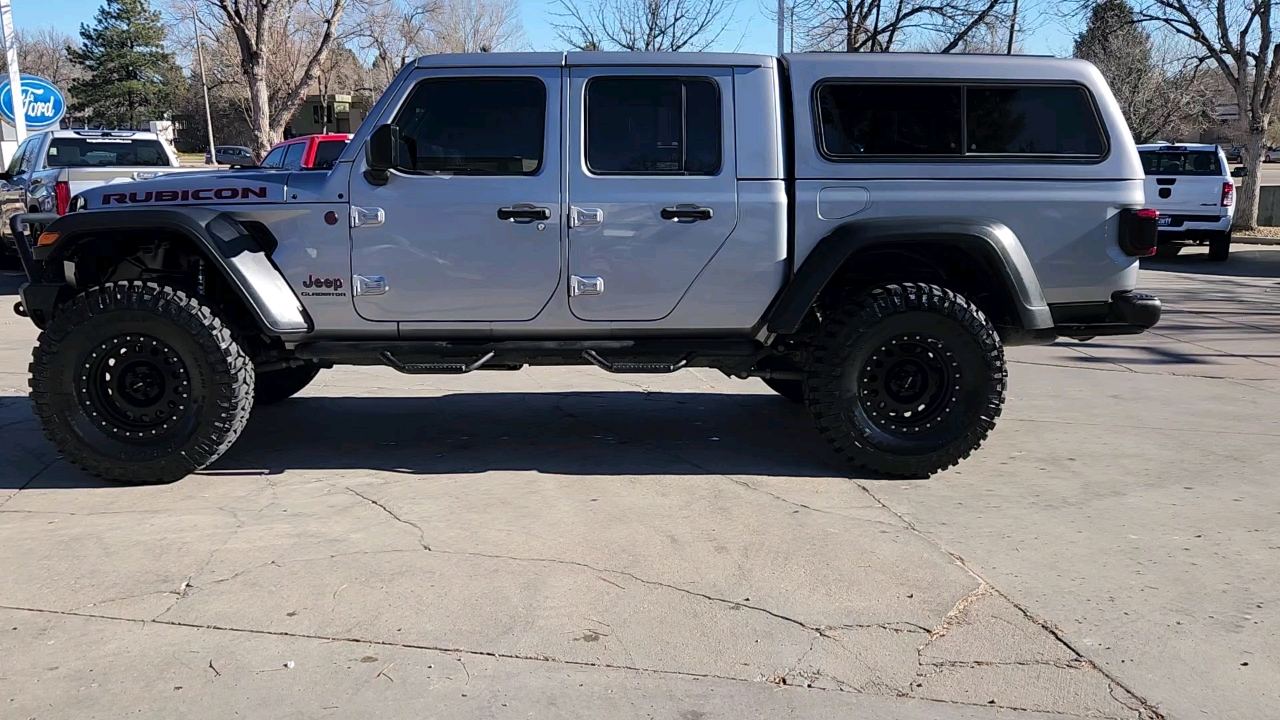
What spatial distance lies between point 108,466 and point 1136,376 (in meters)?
6.98

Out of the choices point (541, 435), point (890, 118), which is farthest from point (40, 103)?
point (890, 118)

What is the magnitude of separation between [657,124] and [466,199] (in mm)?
985

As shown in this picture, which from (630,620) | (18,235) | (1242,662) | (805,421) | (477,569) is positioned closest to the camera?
(1242,662)

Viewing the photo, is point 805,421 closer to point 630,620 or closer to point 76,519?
point 630,620

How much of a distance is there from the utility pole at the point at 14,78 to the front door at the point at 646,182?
16487 mm

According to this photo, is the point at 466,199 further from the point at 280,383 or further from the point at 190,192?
the point at 280,383

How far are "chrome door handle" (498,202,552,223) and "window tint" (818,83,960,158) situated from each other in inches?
Result: 56.2

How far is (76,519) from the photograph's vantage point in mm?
4762

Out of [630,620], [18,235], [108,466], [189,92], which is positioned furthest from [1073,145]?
[189,92]

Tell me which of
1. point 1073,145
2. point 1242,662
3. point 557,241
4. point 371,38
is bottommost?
point 1242,662

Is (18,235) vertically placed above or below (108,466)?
above

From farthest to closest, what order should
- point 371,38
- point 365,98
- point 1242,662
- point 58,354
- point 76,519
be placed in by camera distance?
point 365,98 → point 371,38 → point 58,354 → point 76,519 → point 1242,662

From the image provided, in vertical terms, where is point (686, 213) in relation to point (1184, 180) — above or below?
below

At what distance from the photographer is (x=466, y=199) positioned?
203 inches
